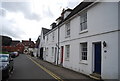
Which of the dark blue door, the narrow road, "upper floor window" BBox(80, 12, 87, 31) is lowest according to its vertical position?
the narrow road

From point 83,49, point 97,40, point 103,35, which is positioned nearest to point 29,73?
point 83,49

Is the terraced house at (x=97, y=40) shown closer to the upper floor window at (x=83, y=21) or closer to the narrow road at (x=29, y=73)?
the upper floor window at (x=83, y=21)

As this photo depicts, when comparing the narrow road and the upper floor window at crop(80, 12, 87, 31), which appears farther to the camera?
the upper floor window at crop(80, 12, 87, 31)

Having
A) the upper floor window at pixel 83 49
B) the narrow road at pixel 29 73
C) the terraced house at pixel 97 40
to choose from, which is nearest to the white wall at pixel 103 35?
the terraced house at pixel 97 40

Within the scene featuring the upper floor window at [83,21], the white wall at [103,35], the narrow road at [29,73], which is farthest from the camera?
the upper floor window at [83,21]

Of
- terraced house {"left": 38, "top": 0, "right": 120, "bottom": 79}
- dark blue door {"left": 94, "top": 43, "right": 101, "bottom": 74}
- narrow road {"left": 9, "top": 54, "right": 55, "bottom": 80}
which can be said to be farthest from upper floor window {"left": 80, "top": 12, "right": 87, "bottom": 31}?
narrow road {"left": 9, "top": 54, "right": 55, "bottom": 80}

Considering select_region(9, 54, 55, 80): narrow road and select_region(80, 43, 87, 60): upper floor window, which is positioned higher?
select_region(80, 43, 87, 60): upper floor window

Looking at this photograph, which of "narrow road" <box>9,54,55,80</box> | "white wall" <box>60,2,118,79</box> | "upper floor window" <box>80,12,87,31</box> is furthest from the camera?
"upper floor window" <box>80,12,87,31</box>

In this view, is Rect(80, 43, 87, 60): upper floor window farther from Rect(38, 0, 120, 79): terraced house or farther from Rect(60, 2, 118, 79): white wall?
Rect(60, 2, 118, 79): white wall

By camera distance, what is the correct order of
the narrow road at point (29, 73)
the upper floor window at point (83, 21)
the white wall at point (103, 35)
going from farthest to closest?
the upper floor window at point (83, 21)
the narrow road at point (29, 73)
the white wall at point (103, 35)

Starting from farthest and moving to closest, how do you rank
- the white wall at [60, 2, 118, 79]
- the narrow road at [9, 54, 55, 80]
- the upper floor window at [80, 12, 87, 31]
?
the upper floor window at [80, 12, 87, 31] → the narrow road at [9, 54, 55, 80] → the white wall at [60, 2, 118, 79]

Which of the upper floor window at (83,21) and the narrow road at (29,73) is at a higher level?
the upper floor window at (83,21)

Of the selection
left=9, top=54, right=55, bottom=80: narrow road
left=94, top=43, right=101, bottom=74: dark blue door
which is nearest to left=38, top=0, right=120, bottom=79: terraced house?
left=94, top=43, right=101, bottom=74: dark blue door

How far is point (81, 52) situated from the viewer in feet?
45.7
